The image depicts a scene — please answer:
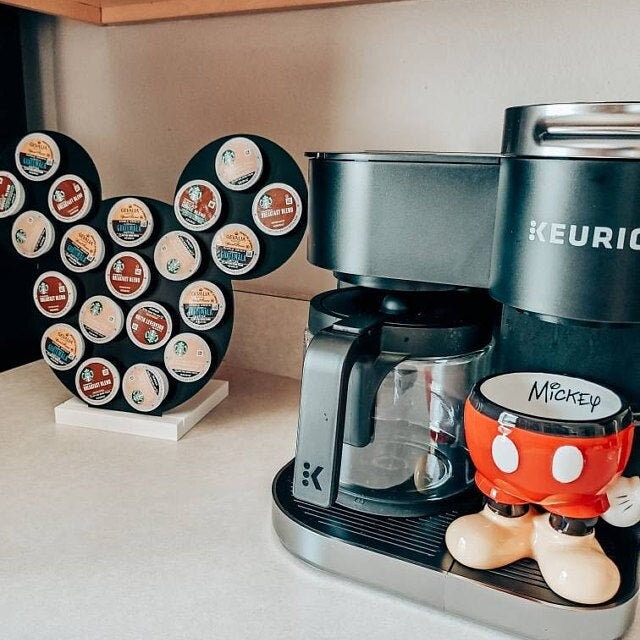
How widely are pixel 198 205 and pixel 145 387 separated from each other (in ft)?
0.75

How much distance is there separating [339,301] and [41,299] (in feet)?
1.43

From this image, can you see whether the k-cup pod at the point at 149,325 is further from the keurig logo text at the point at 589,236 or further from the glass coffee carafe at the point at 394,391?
the keurig logo text at the point at 589,236

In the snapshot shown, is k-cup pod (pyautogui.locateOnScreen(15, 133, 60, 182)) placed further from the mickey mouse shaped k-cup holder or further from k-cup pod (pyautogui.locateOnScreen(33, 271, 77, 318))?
k-cup pod (pyautogui.locateOnScreen(33, 271, 77, 318))

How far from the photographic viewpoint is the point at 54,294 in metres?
0.86

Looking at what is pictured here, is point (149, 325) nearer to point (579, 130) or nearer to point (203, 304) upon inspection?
point (203, 304)

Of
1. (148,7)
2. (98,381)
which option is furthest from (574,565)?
(148,7)

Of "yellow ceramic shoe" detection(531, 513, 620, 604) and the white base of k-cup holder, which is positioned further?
the white base of k-cup holder

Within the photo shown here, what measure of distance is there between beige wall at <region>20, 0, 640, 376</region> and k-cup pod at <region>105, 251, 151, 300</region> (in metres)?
0.23

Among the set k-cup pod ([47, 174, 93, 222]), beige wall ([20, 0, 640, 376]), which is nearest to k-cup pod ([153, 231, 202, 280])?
k-cup pod ([47, 174, 93, 222])

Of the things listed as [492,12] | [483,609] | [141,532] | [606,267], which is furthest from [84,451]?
[492,12]

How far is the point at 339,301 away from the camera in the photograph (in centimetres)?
63

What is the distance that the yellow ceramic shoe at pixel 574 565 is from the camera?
472mm

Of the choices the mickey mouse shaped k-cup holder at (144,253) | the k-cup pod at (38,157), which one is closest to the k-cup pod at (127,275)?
the mickey mouse shaped k-cup holder at (144,253)

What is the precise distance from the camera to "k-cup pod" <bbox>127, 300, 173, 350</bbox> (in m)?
0.83
